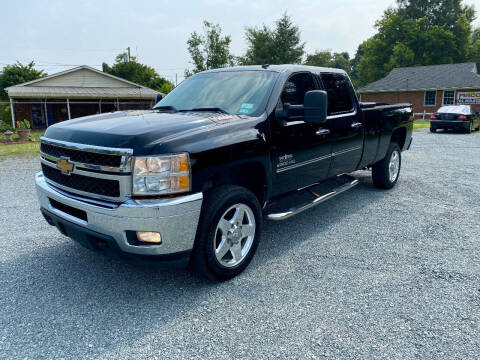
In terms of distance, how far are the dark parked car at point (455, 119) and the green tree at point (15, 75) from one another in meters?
44.9

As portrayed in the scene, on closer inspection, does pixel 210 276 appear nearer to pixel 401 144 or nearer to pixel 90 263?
pixel 90 263

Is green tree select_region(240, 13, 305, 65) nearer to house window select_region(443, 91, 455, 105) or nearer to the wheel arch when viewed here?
house window select_region(443, 91, 455, 105)

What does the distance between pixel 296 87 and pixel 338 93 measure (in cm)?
110

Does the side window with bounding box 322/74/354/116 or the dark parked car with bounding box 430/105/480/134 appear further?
the dark parked car with bounding box 430/105/480/134

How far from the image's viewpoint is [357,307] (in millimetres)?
2967

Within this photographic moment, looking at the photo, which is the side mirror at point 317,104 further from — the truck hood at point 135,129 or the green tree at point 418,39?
the green tree at point 418,39

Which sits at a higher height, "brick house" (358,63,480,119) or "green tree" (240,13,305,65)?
"green tree" (240,13,305,65)

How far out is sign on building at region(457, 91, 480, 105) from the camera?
32875 mm

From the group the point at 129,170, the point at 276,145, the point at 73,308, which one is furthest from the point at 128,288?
the point at 276,145

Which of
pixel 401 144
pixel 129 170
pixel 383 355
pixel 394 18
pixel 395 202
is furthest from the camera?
pixel 394 18

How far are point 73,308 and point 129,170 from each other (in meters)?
1.25

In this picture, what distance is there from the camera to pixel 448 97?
3456 centimetres

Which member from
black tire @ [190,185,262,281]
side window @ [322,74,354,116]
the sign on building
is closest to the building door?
side window @ [322,74,354,116]

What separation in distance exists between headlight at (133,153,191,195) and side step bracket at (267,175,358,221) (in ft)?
4.34
